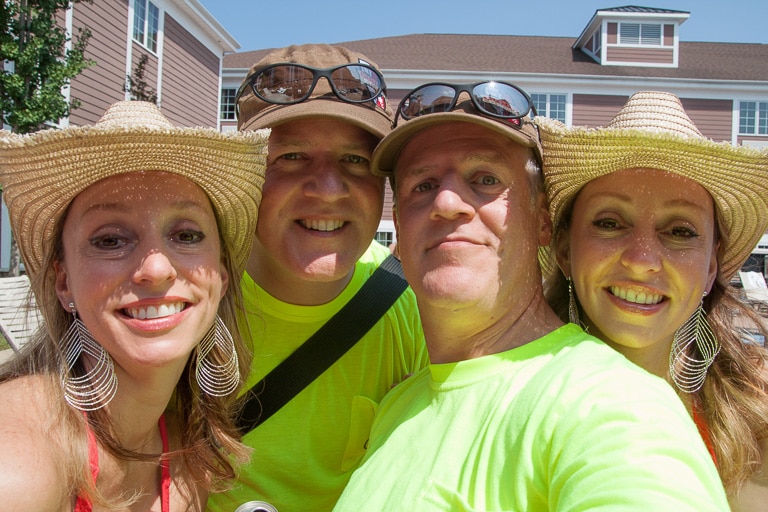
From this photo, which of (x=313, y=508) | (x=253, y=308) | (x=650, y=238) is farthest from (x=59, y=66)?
(x=650, y=238)

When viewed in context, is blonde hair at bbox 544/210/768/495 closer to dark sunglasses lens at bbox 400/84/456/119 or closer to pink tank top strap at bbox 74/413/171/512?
dark sunglasses lens at bbox 400/84/456/119

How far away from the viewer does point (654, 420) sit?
1304 millimetres

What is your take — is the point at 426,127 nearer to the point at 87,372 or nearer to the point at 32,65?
the point at 87,372

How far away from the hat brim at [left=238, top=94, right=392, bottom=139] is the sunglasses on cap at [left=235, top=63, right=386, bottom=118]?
1.7 inches

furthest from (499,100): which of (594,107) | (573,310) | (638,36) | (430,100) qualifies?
(638,36)

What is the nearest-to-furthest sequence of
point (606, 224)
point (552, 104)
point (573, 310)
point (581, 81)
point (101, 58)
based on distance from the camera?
1. point (606, 224)
2. point (573, 310)
3. point (101, 58)
4. point (581, 81)
5. point (552, 104)

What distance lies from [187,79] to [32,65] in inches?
302

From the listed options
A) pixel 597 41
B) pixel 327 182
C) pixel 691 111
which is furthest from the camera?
pixel 597 41

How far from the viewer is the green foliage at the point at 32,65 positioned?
372 inches

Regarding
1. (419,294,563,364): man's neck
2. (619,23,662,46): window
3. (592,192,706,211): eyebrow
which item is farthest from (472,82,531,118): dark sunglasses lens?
(619,23,662,46): window

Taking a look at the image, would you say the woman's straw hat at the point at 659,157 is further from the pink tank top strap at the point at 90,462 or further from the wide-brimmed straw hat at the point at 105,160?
A: the pink tank top strap at the point at 90,462

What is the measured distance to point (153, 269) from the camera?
1.95 m

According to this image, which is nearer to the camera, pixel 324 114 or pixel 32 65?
pixel 324 114

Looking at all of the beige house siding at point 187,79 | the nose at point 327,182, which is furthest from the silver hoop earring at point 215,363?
the beige house siding at point 187,79
